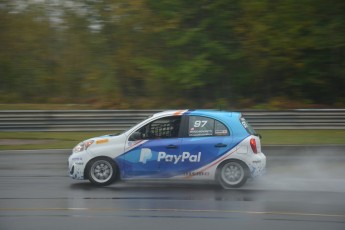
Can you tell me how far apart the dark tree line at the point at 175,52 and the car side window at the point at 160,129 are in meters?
14.5

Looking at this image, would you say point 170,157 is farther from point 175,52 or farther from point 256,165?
point 175,52

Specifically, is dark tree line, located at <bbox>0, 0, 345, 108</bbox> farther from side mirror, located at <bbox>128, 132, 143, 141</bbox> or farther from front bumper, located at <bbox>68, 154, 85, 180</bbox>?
front bumper, located at <bbox>68, 154, 85, 180</bbox>

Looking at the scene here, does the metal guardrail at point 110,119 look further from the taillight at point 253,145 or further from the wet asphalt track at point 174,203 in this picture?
the taillight at point 253,145

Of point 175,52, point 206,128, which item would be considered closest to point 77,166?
point 206,128

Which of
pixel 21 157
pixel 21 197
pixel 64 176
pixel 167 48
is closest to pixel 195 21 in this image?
pixel 167 48

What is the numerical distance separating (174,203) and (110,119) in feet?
45.5

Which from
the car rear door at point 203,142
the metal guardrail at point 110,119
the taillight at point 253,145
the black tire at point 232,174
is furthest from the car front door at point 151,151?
the metal guardrail at point 110,119

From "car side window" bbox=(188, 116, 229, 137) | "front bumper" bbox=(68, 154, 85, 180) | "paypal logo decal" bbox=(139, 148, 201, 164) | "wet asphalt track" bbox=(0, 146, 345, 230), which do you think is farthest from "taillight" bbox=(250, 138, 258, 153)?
"front bumper" bbox=(68, 154, 85, 180)

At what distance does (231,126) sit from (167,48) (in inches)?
615

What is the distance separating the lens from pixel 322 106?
27672 millimetres

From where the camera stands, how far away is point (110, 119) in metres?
23.6

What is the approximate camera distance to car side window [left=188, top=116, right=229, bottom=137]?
1159 cm

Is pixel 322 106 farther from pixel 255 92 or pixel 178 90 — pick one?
pixel 178 90

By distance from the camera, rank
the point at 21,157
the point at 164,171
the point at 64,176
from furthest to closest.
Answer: the point at 21,157
the point at 64,176
the point at 164,171
